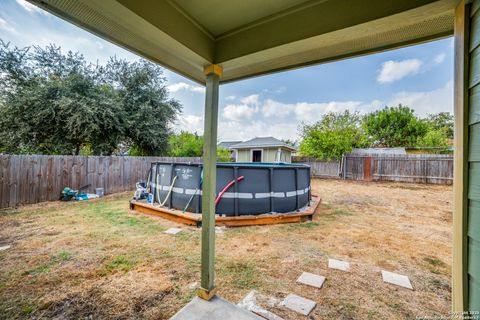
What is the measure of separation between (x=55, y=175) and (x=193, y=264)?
5692 mm

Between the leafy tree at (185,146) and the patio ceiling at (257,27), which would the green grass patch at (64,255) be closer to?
the patio ceiling at (257,27)

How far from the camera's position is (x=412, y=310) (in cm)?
185

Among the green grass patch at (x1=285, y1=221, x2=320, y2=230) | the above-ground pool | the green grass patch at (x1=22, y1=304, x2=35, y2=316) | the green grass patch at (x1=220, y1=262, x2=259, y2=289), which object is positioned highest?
the above-ground pool

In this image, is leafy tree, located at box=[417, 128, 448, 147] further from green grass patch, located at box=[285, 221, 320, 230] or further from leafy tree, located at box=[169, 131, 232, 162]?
green grass patch, located at box=[285, 221, 320, 230]

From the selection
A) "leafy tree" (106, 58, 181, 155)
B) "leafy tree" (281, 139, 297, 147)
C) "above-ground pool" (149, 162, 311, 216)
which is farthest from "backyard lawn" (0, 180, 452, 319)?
"leafy tree" (281, 139, 297, 147)

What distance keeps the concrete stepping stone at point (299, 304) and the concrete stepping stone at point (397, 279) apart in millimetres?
1090

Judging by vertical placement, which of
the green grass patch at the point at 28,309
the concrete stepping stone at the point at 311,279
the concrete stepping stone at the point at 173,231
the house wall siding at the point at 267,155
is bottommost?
the green grass patch at the point at 28,309

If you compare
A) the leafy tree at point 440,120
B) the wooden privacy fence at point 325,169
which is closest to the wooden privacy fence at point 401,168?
the wooden privacy fence at point 325,169

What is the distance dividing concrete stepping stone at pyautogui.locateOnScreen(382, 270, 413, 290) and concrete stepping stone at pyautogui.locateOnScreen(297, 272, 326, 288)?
2.46ft

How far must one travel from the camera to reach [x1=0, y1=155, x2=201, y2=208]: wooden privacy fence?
4.90 m

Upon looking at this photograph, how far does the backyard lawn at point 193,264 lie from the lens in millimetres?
1883

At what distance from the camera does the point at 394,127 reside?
19.7 metres

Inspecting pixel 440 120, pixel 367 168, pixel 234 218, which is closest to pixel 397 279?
pixel 234 218

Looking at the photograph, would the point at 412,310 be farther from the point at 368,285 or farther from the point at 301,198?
the point at 301,198
